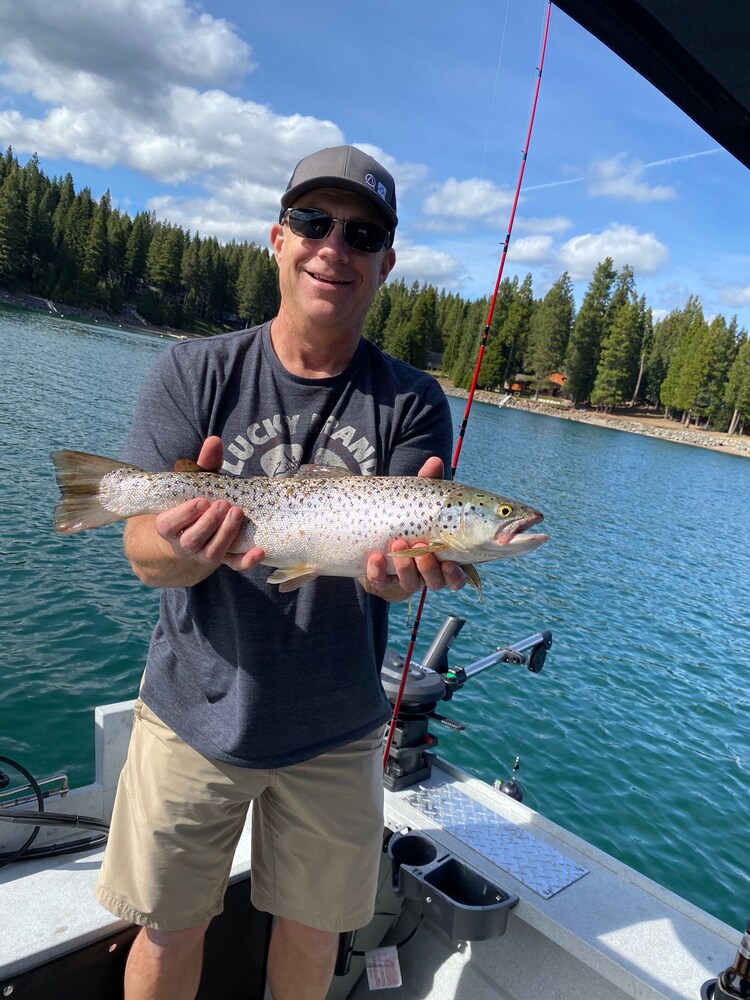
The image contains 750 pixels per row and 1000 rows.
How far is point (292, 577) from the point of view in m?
3.00

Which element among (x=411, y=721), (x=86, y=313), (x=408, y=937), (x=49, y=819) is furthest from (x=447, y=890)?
(x=86, y=313)

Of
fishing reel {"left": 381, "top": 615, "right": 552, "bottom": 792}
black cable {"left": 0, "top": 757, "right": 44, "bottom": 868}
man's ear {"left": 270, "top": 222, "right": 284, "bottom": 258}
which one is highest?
man's ear {"left": 270, "top": 222, "right": 284, "bottom": 258}

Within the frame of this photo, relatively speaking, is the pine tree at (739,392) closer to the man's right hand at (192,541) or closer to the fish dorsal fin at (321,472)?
the fish dorsal fin at (321,472)

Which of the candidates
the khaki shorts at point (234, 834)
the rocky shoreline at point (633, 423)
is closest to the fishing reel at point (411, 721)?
the khaki shorts at point (234, 834)

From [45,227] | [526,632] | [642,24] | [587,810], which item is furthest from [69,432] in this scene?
[45,227]

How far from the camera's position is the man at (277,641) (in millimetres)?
2963

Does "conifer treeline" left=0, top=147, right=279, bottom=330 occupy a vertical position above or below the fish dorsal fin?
above

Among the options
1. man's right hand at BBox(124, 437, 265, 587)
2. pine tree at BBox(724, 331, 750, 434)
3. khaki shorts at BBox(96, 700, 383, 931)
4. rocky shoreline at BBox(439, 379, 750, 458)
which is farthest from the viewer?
pine tree at BBox(724, 331, 750, 434)

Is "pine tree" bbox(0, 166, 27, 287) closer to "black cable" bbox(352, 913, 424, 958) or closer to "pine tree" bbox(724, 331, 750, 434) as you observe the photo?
"pine tree" bbox(724, 331, 750, 434)

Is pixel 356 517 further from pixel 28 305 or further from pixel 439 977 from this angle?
pixel 28 305

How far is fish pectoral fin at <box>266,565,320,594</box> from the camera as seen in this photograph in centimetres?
298

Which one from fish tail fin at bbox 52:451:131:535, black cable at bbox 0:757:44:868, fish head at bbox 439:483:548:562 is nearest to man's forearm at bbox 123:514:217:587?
fish tail fin at bbox 52:451:131:535

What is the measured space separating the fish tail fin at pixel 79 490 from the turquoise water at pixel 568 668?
5.99 m

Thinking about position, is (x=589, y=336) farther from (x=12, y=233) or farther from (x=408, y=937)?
(x=408, y=937)
